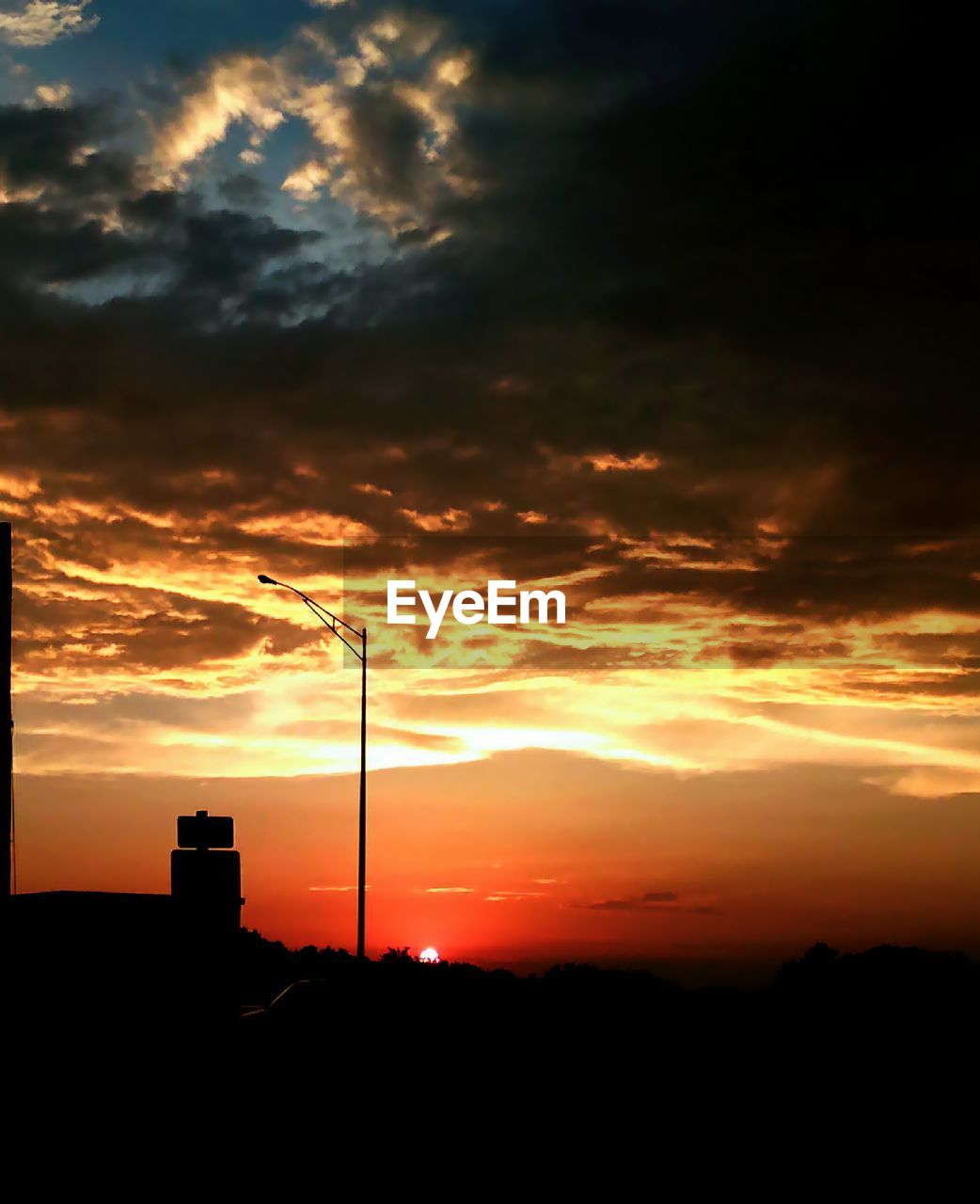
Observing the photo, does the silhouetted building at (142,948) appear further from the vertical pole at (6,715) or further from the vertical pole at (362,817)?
the vertical pole at (362,817)

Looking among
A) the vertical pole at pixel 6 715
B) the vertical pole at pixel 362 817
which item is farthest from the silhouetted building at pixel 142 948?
the vertical pole at pixel 362 817

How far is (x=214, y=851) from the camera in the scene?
20.5 metres

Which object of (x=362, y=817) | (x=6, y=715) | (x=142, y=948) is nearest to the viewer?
(x=142, y=948)

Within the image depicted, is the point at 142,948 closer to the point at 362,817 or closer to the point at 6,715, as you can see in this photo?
the point at 6,715

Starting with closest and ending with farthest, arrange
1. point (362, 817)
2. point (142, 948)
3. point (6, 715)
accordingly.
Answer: point (142, 948)
point (6, 715)
point (362, 817)

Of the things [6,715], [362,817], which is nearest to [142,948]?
[6,715]

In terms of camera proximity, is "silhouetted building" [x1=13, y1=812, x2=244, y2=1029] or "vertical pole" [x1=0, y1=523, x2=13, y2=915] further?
"vertical pole" [x1=0, y1=523, x2=13, y2=915]

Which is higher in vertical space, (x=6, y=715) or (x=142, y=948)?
(x=6, y=715)

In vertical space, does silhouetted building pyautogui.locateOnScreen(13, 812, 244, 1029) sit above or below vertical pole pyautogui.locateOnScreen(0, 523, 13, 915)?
below

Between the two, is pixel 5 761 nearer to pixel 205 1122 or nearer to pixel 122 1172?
pixel 205 1122

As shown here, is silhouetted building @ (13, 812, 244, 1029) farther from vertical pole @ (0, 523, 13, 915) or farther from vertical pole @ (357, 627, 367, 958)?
vertical pole @ (357, 627, 367, 958)

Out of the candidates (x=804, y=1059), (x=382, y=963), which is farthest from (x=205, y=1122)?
(x=382, y=963)

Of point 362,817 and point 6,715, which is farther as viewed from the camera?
point 362,817

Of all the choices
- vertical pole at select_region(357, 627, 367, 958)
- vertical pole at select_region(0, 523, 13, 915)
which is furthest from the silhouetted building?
vertical pole at select_region(357, 627, 367, 958)
